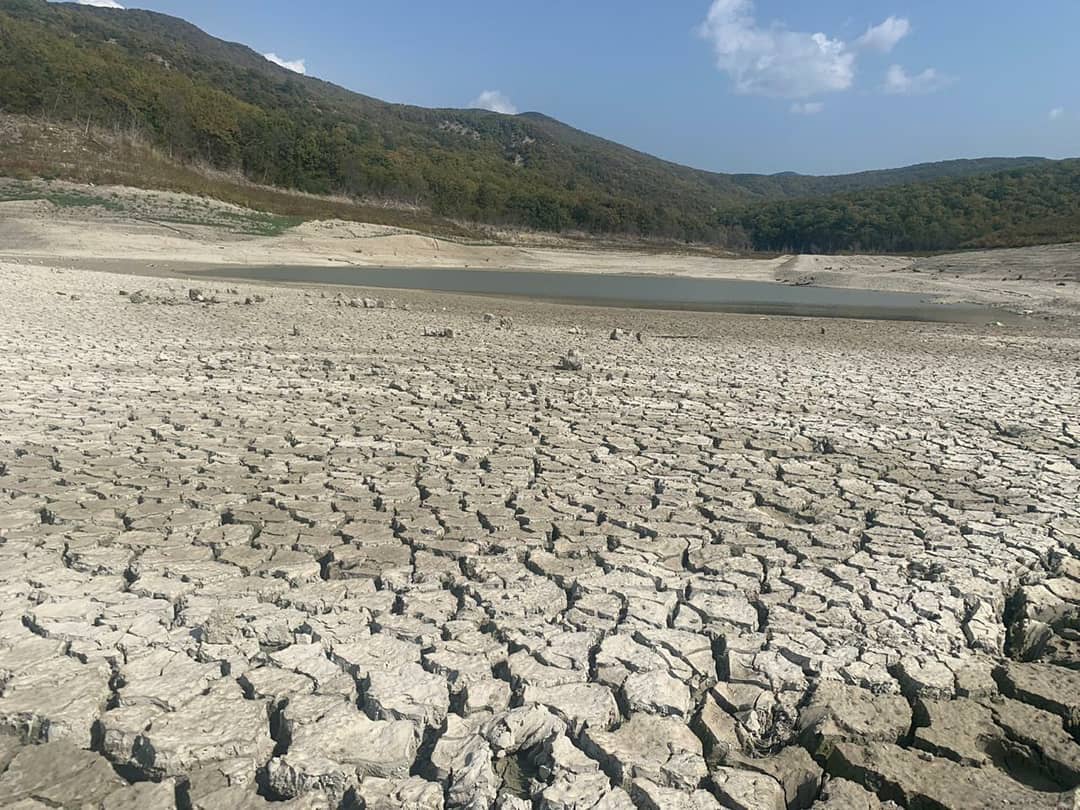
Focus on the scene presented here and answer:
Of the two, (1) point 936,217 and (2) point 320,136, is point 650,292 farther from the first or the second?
(1) point 936,217

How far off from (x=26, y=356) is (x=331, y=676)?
6880 mm

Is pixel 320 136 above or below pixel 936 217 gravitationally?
above

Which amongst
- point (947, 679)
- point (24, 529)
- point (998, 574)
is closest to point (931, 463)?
point (998, 574)

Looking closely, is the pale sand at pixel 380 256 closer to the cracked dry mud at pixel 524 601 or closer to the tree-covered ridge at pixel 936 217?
the tree-covered ridge at pixel 936 217

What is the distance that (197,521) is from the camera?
3766mm

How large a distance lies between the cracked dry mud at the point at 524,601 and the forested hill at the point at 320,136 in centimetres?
5128

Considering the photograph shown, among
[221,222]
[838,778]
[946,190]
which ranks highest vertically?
[946,190]

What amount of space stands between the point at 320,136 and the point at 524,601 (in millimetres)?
69374

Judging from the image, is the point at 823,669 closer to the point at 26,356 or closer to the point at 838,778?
the point at 838,778

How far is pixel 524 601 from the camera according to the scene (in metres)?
3.09

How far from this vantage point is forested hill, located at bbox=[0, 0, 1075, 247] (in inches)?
1953

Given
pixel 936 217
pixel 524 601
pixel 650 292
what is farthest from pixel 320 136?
pixel 524 601

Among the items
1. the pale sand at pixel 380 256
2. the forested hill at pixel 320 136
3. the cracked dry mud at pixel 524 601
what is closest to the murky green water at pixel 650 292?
the pale sand at pixel 380 256

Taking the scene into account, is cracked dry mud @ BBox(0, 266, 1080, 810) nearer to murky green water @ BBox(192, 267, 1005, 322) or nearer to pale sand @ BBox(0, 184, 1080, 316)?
murky green water @ BBox(192, 267, 1005, 322)
